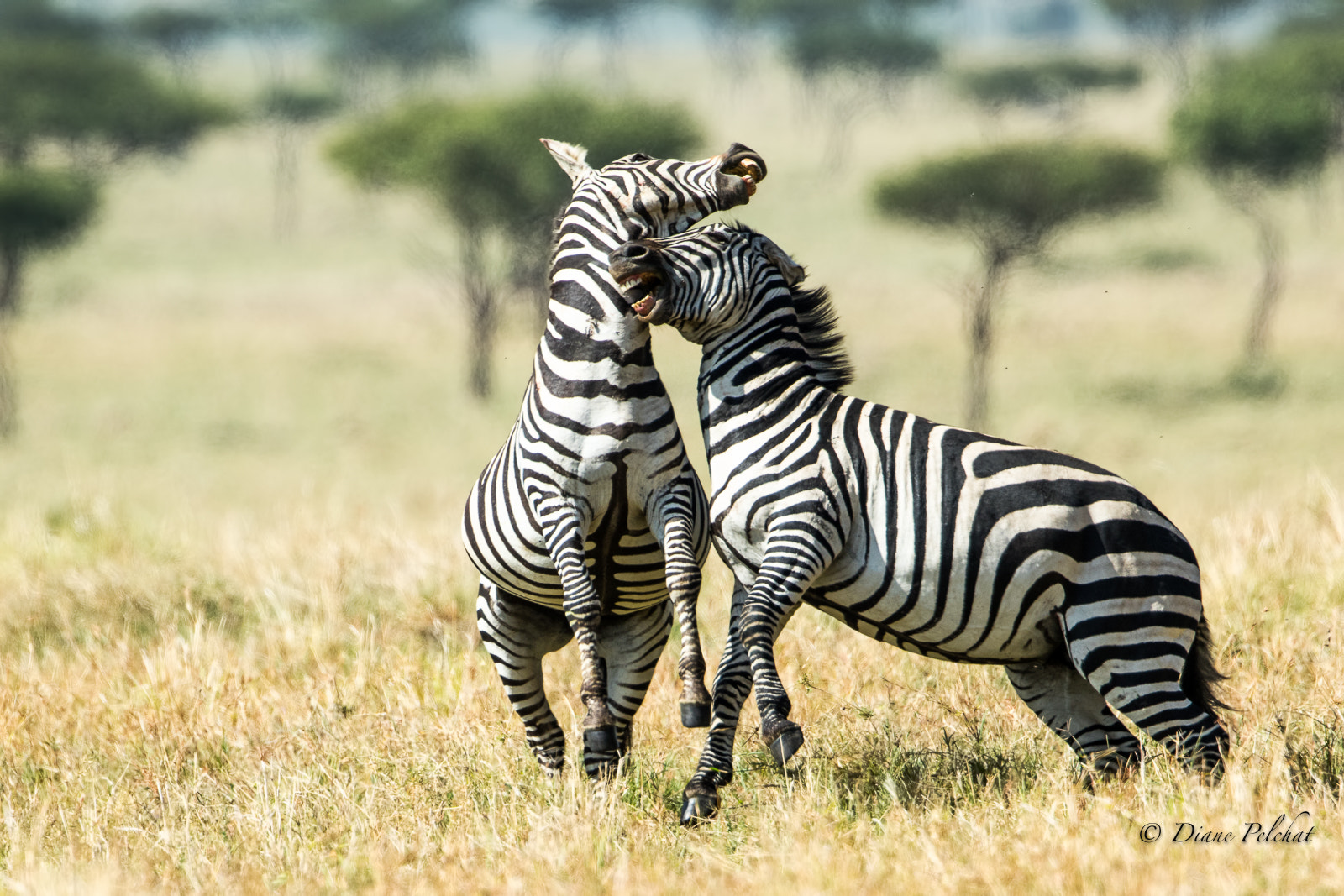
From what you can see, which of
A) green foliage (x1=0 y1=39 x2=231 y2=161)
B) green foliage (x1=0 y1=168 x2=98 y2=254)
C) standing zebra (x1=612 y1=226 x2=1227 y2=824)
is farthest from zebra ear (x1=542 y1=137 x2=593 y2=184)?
green foliage (x1=0 y1=39 x2=231 y2=161)

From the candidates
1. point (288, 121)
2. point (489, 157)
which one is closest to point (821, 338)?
point (489, 157)

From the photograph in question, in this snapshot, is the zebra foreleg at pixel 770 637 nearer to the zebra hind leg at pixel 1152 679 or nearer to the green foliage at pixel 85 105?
the zebra hind leg at pixel 1152 679

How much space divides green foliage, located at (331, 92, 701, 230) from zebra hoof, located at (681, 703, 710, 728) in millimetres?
27024

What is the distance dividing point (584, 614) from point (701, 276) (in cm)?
118

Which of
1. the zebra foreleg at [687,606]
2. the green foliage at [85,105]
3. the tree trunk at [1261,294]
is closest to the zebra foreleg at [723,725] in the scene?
the zebra foreleg at [687,606]

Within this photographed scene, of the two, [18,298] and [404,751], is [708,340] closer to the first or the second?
[404,751]

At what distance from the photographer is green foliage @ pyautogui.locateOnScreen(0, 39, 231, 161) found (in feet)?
126

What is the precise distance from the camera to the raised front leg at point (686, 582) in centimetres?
452

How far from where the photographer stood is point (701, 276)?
477 centimetres

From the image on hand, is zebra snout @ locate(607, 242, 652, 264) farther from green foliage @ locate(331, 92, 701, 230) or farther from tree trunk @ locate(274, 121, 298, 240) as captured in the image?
tree trunk @ locate(274, 121, 298, 240)

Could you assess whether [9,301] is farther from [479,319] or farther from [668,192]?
[668,192]

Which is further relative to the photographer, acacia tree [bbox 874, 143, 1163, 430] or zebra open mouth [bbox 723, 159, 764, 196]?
acacia tree [bbox 874, 143, 1163, 430]

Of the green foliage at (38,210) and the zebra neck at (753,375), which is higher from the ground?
the zebra neck at (753,375)

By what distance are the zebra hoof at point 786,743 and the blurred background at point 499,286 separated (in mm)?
5988
